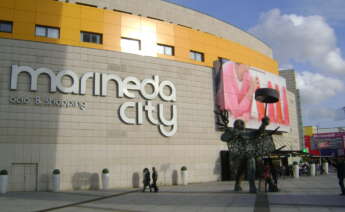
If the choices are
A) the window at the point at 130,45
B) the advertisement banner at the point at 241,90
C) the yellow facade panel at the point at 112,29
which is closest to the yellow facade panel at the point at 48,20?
the yellow facade panel at the point at 112,29

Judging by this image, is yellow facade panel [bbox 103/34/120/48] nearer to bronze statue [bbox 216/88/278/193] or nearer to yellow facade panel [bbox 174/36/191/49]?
yellow facade panel [bbox 174/36/191/49]

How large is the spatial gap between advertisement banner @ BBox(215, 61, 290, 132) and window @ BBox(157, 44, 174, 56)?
16.7 feet

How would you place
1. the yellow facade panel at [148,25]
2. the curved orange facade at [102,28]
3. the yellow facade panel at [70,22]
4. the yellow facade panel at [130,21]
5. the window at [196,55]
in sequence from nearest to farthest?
the curved orange facade at [102,28] → the yellow facade panel at [70,22] → the yellow facade panel at [130,21] → the yellow facade panel at [148,25] → the window at [196,55]

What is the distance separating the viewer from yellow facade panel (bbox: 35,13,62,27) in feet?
82.7

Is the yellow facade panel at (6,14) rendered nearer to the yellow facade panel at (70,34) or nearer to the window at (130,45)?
the yellow facade panel at (70,34)

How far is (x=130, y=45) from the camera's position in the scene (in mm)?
28797

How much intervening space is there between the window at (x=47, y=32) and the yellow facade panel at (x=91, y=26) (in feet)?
6.48

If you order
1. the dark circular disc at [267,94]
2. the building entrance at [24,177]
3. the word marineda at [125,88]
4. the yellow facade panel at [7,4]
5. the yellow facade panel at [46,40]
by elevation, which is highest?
the yellow facade panel at [7,4]

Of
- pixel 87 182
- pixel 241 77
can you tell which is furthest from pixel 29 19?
pixel 241 77

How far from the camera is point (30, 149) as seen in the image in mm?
23094

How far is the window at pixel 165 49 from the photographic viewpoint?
99.4 ft

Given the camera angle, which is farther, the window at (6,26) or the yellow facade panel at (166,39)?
the yellow facade panel at (166,39)

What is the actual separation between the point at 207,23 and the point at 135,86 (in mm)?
15245

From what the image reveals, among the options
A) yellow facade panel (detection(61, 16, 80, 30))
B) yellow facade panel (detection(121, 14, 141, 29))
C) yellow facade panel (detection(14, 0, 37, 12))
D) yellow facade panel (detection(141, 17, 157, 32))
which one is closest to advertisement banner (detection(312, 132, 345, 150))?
yellow facade panel (detection(141, 17, 157, 32))
